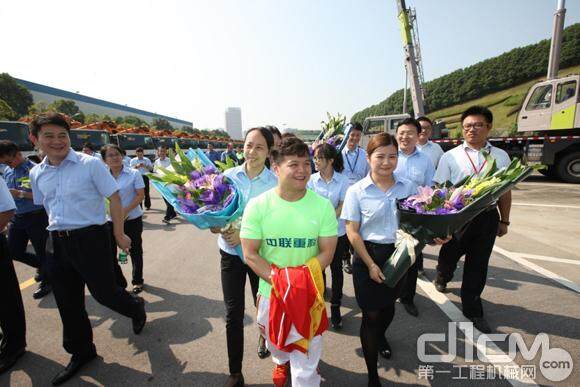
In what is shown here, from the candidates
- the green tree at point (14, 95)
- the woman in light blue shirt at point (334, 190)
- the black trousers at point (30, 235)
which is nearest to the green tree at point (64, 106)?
the green tree at point (14, 95)

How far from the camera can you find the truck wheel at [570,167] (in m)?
11.1

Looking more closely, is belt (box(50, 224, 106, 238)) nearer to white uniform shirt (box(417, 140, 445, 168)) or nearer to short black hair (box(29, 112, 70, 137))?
short black hair (box(29, 112, 70, 137))

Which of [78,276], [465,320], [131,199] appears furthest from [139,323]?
[465,320]

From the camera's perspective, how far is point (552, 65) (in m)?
12.9

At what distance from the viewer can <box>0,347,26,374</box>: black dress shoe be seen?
8.49 ft

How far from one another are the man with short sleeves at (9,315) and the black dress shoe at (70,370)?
2.02 feet

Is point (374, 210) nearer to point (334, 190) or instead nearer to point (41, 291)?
point (334, 190)

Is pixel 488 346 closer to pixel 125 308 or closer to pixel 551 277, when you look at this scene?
pixel 551 277

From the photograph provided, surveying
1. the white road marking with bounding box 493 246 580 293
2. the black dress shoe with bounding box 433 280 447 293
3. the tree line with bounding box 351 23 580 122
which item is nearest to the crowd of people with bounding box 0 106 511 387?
the black dress shoe with bounding box 433 280 447 293

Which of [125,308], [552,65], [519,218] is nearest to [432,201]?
[125,308]

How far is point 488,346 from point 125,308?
3.54m

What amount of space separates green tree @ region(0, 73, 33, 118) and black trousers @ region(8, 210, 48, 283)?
145 ft

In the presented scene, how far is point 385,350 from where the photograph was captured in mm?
2631

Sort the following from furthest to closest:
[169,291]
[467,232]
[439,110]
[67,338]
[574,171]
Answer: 1. [439,110]
2. [574,171]
3. [169,291]
4. [467,232]
5. [67,338]
